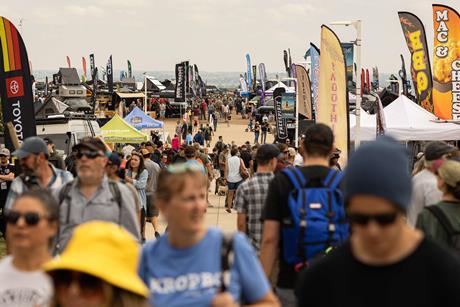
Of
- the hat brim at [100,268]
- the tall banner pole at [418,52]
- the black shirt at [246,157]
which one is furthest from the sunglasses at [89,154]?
the tall banner pole at [418,52]

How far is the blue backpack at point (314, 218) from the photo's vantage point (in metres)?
5.32

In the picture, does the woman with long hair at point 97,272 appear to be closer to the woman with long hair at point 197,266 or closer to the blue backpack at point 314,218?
the woman with long hair at point 197,266

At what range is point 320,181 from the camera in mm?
5391

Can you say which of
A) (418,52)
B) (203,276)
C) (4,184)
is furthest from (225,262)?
(418,52)

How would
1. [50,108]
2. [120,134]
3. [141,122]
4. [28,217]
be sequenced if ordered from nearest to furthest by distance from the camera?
[28,217] → [120,134] → [141,122] → [50,108]

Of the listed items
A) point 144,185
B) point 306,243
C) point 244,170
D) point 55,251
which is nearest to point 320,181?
point 306,243

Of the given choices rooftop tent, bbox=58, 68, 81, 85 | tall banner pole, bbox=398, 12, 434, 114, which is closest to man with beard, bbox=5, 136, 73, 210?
tall banner pole, bbox=398, 12, 434, 114

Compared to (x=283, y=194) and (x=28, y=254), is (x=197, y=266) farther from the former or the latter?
(x=283, y=194)

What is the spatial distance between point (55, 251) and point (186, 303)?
8.76 ft

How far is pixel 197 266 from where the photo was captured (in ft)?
11.5

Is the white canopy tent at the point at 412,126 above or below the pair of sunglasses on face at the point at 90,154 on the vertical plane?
below

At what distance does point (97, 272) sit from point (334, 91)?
12.8 m

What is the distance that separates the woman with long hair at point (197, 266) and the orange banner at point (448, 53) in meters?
17.4

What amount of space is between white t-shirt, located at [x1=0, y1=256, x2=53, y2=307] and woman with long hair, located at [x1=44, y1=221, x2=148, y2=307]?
76cm
